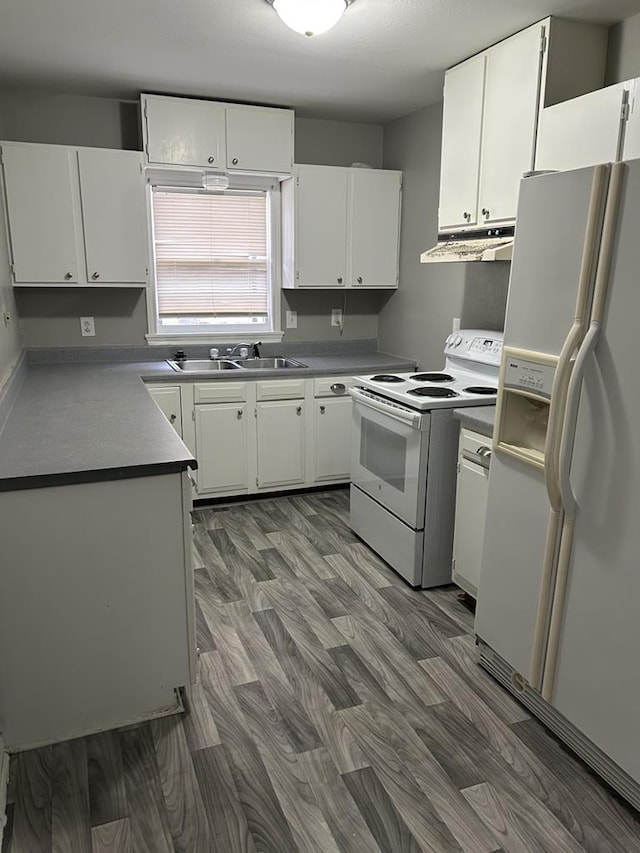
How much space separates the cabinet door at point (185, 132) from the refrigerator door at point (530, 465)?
90.1 inches

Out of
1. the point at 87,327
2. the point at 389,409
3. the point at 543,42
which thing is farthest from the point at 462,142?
the point at 87,327

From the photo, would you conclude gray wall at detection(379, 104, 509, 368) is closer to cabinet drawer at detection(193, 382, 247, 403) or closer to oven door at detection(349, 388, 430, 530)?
oven door at detection(349, 388, 430, 530)

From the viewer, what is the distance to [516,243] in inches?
77.0

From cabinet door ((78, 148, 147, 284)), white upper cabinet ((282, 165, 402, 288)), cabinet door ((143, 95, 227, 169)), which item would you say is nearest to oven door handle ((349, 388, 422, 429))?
white upper cabinet ((282, 165, 402, 288))

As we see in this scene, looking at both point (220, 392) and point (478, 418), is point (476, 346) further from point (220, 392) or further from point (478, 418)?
point (220, 392)

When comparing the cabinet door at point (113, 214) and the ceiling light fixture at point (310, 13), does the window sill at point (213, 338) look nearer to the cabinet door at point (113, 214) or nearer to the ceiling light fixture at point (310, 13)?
the cabinet door at point (113, 214)

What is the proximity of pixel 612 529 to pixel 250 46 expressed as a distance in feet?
8.23

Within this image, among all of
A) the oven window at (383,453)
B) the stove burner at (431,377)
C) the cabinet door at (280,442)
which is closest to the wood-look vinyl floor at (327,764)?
the oven window at (383,453)

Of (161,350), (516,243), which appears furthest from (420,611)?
(161,350)

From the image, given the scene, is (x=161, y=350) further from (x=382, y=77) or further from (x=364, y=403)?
(x=382, y=77)

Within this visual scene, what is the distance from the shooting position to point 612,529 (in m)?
1.66

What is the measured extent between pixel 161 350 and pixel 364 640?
7.90ft

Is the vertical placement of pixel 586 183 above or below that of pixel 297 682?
above

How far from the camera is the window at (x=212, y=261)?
157 inches
